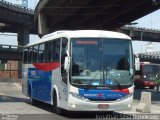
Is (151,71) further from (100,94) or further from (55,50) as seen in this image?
(100,94)

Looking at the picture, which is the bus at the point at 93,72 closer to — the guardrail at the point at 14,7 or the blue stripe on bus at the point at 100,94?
the blue stripe on bus at the point at 100,94

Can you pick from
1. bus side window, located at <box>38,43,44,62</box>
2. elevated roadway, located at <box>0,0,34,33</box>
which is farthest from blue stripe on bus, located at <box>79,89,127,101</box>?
elevated roadway, located at <box>0,0,34,33</box>

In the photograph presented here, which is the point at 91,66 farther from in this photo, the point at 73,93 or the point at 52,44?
the point at 52,44

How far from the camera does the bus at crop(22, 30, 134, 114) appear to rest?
16.6m

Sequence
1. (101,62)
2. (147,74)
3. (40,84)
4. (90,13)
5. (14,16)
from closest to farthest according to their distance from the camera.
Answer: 1. (101,62)
2. (40,84)
3. (90,13)
4. (147,74)
5. (14,16)

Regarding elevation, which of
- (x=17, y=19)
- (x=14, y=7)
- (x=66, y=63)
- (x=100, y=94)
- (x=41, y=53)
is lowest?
(x=100, y=94)

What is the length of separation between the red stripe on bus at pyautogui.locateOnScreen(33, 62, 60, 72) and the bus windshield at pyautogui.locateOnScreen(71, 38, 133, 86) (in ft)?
4.85

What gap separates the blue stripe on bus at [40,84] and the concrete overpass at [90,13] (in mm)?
20600

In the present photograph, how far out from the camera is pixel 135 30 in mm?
120812

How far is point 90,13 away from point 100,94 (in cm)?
3516

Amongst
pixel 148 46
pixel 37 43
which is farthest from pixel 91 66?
pixel 148 46

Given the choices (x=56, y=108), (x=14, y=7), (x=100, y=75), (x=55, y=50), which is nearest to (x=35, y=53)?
(x=55, y=50)

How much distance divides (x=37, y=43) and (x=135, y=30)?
3924 inches

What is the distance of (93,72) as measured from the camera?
55.1 ft
